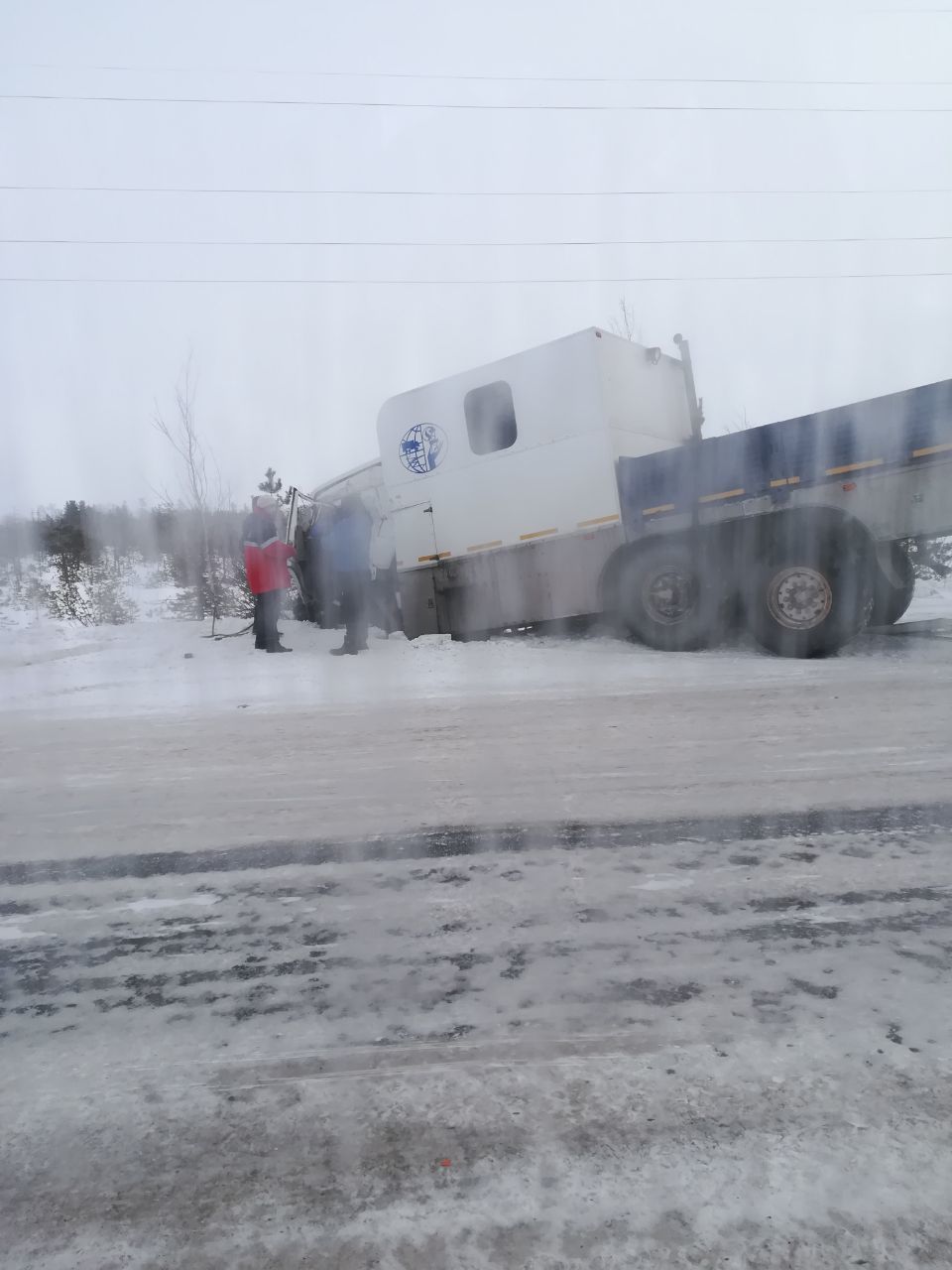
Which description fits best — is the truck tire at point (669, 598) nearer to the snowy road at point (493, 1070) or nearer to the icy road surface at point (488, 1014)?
the icy road surface at point (488, 1014)

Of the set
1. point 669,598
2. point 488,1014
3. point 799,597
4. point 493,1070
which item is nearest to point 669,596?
point 669,598

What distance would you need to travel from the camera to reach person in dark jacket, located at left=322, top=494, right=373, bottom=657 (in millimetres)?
8656

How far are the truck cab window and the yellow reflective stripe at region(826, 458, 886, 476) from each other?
127 inches

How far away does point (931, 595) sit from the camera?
→ 1294cm

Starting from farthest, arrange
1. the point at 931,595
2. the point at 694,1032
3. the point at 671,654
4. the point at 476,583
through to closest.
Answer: the point at 931,595, the point at 476,583, the point at 671,654, the point at 694,1032

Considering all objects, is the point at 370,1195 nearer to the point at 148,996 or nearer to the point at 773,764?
the point at 148,996

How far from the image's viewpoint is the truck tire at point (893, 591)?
6999mm

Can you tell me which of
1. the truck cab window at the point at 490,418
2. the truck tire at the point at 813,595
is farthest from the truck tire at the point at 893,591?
the truck cab window at the point at 490,418

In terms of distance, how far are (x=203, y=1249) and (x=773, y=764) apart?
2.83 meters

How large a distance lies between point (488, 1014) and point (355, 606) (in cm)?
730

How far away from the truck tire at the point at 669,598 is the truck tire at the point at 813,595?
51 centimetres

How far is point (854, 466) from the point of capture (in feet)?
21.8

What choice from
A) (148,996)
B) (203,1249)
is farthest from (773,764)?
(203,1249)

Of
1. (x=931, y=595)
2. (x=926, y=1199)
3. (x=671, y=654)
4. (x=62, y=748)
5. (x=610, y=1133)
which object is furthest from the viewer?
(x=931, y=595)
